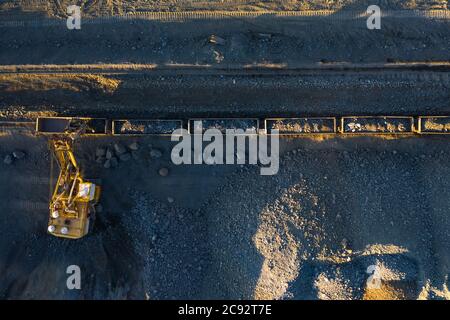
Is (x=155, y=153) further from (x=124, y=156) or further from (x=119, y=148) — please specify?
(x=119, y=148)

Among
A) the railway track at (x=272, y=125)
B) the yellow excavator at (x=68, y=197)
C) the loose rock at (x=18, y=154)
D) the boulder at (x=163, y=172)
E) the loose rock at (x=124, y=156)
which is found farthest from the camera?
the loose rock at (x=18, y=154)

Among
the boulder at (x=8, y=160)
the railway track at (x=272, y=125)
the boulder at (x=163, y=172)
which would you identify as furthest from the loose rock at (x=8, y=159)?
the boulder at (x=163, y=172)

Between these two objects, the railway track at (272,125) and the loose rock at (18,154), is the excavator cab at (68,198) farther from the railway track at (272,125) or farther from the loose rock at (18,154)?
the loose rock at (18,154)

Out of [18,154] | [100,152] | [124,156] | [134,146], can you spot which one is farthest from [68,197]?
[18,154]

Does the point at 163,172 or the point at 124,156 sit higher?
the point at 124,156

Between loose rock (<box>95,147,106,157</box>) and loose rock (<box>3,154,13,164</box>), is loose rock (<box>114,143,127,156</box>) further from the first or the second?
loose rock (<box>3,154,13,164</box>)

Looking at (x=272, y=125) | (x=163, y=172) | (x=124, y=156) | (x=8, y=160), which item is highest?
(x=272, y=125)

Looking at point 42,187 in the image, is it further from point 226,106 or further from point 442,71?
point 442,71

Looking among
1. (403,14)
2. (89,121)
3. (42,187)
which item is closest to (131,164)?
(89,121)

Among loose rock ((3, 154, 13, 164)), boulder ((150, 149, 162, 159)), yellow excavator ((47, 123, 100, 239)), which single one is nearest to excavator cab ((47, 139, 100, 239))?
yellow excavator ((47, 123, 100, 239))
